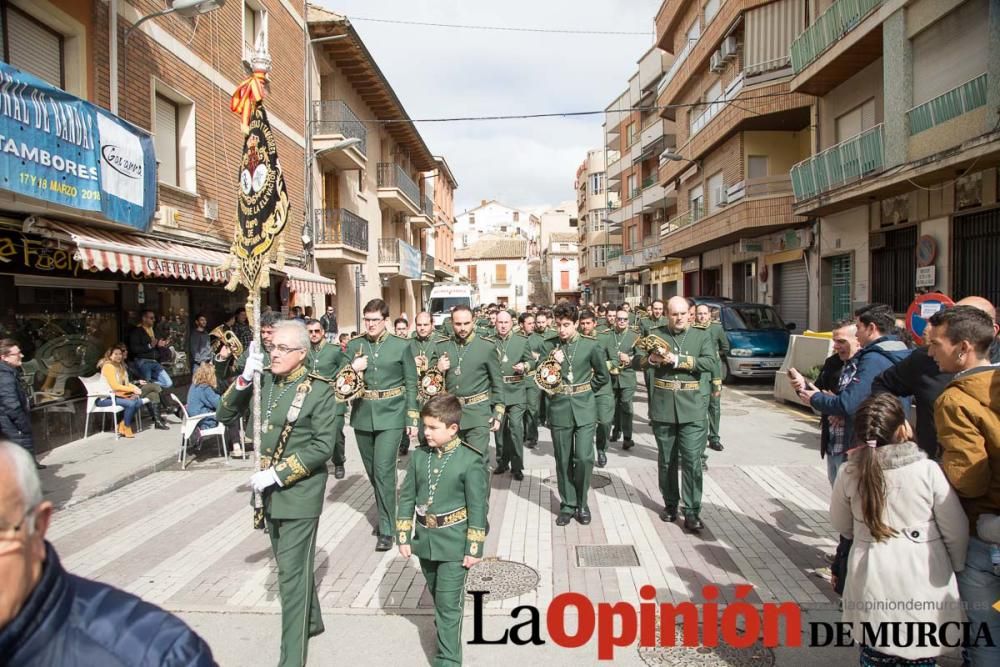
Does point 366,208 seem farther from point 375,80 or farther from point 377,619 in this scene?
point 377,619

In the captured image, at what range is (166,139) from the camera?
1246cm

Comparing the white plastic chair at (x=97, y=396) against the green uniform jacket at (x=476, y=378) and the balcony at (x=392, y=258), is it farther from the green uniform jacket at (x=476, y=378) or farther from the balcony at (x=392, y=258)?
the balcony at (x=392, y=258)

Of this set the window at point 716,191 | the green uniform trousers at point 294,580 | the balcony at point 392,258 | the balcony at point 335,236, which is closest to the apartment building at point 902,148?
the window at point 716,191

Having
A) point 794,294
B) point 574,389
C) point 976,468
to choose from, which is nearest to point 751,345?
point 794,294

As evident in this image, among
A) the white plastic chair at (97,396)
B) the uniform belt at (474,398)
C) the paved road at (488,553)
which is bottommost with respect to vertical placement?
→ the paved road at (488,553)

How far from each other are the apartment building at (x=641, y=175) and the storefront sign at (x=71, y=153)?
25.5 m

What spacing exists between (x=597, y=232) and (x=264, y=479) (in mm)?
52335

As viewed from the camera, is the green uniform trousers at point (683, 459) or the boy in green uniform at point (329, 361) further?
the boy in green uniform at point (329, 361)

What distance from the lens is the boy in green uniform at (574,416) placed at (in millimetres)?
6223

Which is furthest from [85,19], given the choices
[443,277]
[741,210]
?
[443,277]

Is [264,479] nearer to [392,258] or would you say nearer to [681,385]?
[681,385]

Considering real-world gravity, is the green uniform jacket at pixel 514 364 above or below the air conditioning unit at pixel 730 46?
below

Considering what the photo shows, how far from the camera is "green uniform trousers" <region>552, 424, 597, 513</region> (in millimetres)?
6203

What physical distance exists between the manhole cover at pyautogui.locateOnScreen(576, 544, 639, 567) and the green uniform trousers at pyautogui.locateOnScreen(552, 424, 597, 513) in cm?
65
